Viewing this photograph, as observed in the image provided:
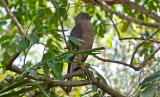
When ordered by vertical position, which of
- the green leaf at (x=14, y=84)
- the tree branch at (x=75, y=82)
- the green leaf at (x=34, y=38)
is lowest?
the tree branch at (x=75, y=82)

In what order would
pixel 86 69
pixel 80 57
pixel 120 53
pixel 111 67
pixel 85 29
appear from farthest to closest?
1. pixel 120 53
2. pixel 111 67
3. pixel 85 29
4. pixel 80 57
5. pixel 86 69

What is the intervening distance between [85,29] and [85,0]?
0.84 metres

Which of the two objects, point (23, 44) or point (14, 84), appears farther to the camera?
point (23, 44)

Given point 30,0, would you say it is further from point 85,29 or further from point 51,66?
point 51,66

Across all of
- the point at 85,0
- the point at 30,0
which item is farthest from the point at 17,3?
the point at 30,0

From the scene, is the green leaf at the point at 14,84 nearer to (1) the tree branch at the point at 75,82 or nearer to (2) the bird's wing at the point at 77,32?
(1) the tree branch at the point at 75,82

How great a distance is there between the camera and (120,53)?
248 inches

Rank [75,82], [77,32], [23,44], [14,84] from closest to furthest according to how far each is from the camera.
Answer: [14,84] → [75,82] → [23,44] → [77,32]

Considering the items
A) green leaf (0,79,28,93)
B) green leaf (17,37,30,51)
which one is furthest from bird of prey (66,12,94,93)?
green leaf (0,79,28,93)

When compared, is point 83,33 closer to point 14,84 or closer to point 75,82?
point 75,82

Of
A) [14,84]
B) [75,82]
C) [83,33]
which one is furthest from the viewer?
[83,33]

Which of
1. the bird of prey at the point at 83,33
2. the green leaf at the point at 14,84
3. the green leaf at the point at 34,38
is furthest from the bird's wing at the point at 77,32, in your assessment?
the green leaf at the point at 14,84

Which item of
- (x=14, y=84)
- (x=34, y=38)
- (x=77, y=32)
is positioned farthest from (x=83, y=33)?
(x=14, y=84)

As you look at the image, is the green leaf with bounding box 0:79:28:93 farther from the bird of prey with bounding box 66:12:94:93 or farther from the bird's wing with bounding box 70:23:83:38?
the bird's wing with bounding box 70:23:83:38
